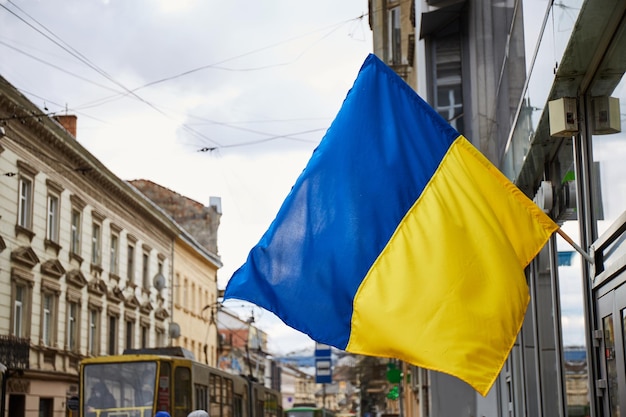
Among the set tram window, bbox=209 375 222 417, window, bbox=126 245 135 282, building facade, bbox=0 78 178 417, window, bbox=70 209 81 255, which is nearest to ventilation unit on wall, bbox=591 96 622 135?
building facade, bbox=0 78 178 417

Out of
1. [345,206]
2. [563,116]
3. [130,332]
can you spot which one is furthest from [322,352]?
[345,206]

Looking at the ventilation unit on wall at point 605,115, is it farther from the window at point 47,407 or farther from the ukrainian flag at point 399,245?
the window at point 47,407

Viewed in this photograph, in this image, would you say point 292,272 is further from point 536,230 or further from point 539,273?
point 539,273

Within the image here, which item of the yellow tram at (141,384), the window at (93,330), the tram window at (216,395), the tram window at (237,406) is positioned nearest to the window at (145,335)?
the window at (93,330)

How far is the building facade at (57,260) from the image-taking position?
3098 cm

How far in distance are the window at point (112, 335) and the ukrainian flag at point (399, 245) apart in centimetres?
3616

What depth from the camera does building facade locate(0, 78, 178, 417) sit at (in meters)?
31.0

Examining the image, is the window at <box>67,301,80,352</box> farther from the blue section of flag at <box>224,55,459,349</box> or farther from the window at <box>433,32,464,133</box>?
the blue section of flag at <box>224,55,459,349</box>

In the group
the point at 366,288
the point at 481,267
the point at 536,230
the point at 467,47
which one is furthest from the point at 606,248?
the point at 467,47

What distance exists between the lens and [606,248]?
640 cm

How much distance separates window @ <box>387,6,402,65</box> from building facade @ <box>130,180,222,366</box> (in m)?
20.2

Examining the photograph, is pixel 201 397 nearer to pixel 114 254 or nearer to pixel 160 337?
pixel 114 254

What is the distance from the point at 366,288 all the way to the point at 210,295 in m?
55.6

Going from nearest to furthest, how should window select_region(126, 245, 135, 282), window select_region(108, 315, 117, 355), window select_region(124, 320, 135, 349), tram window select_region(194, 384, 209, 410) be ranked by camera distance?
1. tram window select_region(194, 384, 209, 410)
2. window select_region(108, 315, 117, 355)
3. window select_region(124, 320, 135, 349)
4. window select_region(126, 245, 135, 282)
